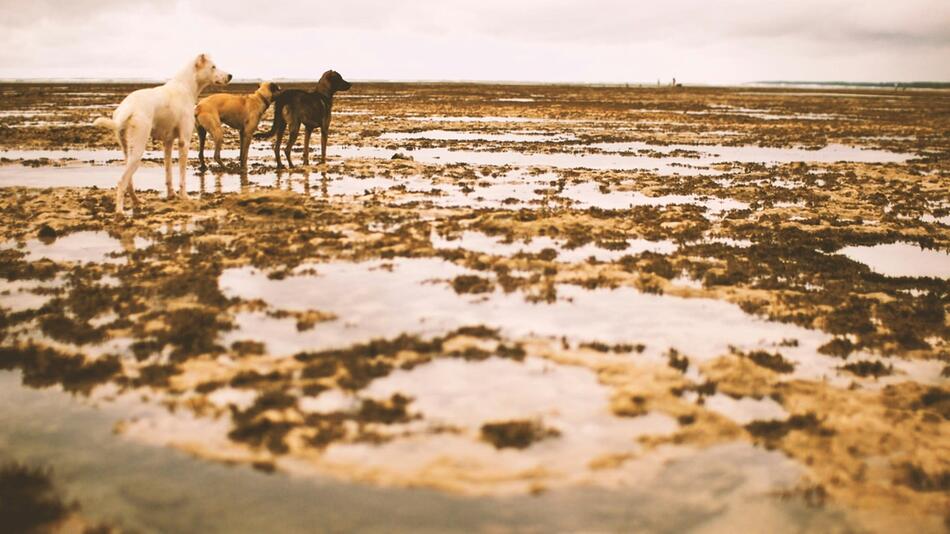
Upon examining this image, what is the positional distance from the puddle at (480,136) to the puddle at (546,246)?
2405 centimetres

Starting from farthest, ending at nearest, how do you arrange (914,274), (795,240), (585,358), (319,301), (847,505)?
(795,240), (914,274), (319,301), (585,358), (847,505)

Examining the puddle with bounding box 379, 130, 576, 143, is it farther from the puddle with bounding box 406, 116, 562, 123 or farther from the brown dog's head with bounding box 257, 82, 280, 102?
the brown dog's head with bounding box 257, 82, 280, 102

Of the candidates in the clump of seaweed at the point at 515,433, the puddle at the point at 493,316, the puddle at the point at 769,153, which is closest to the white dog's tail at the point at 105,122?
the puddle at the point at 493,316

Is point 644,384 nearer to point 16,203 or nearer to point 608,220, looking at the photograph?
point 608,220

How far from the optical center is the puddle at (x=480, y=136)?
122ft

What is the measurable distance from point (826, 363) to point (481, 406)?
4.05 meters

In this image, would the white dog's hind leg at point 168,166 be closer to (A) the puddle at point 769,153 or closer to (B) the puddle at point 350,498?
(B) the puddle at point 350,498

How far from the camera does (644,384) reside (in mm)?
Answer: 6520

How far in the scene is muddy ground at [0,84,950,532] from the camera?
517 cm

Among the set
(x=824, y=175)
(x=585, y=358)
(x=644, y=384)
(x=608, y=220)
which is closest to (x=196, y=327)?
(x=585, y=358)

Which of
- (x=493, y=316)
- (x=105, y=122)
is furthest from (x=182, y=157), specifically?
(x=493, y=316)

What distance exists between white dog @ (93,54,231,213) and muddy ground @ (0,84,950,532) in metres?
1.22

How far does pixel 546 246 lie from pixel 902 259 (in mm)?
6647

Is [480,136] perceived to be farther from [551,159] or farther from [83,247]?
[83,247]
